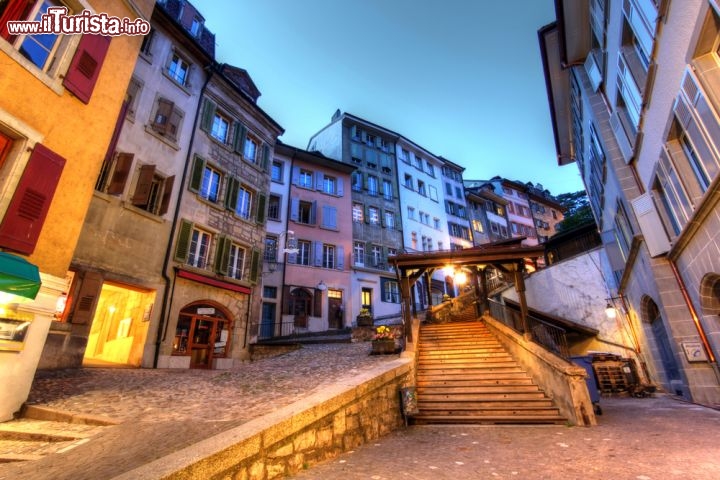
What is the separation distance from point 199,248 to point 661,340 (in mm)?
16951

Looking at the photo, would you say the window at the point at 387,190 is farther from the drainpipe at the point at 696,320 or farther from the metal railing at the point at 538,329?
the drainpipe at the point at 696,320

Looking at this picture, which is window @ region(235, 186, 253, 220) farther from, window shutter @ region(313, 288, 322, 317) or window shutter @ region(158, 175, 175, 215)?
window shutter @ region(313, 288, 322, 317)

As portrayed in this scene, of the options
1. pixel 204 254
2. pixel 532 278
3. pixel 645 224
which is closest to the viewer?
pixel 645 224

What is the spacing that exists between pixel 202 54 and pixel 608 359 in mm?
21583

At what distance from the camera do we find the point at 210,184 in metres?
15.4

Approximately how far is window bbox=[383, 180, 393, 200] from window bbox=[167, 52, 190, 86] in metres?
17.8

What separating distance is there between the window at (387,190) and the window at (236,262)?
16.3m

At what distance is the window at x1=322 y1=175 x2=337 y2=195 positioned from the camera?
25.8 m

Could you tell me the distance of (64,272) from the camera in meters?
6.26

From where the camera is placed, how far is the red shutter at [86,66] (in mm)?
6629

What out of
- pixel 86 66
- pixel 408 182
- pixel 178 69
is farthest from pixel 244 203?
pixel 408 182

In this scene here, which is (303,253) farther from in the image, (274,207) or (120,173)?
(120,173)

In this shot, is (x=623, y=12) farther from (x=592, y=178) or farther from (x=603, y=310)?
(x=603, y=310)

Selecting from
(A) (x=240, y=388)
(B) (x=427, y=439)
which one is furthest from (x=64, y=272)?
(B) (x=427, y=439)
